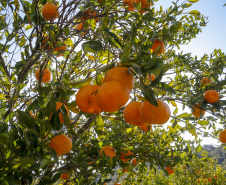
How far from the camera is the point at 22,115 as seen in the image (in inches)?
33.7

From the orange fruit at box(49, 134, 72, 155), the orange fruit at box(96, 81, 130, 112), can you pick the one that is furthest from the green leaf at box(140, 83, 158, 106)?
the orange fruit at box(49, 134, 72, 155)

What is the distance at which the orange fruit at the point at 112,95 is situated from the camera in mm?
692

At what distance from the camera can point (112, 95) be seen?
2.25 ft

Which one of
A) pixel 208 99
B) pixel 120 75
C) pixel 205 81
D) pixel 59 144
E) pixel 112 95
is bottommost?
pixel 59 144

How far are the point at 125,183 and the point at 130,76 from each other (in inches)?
140

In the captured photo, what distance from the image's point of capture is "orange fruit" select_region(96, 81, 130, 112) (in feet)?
2.27

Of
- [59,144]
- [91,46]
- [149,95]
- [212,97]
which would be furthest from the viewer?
[212,97]

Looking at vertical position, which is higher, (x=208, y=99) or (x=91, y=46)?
(x=208, y=99)

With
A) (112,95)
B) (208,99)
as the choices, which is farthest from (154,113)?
(208,99)

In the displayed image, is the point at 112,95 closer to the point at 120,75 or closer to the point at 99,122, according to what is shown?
the point at 120,75

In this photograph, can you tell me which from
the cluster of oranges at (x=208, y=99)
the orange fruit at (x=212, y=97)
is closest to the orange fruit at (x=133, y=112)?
the cluster of oranges at (x=208, y=99)

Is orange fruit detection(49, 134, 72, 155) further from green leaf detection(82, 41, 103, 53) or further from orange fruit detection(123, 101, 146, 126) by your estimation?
green leaf detection(82, 41, 103, 53)

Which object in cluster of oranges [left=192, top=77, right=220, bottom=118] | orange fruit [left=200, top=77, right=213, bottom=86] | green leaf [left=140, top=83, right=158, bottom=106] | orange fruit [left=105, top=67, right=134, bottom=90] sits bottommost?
green leaf [left=140, top=83, right=158, bottom=106]

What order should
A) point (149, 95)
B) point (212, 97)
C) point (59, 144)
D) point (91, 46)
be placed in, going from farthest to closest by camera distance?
point (212, 97), point (59, 144), point (91, 46), point (149, 95)
